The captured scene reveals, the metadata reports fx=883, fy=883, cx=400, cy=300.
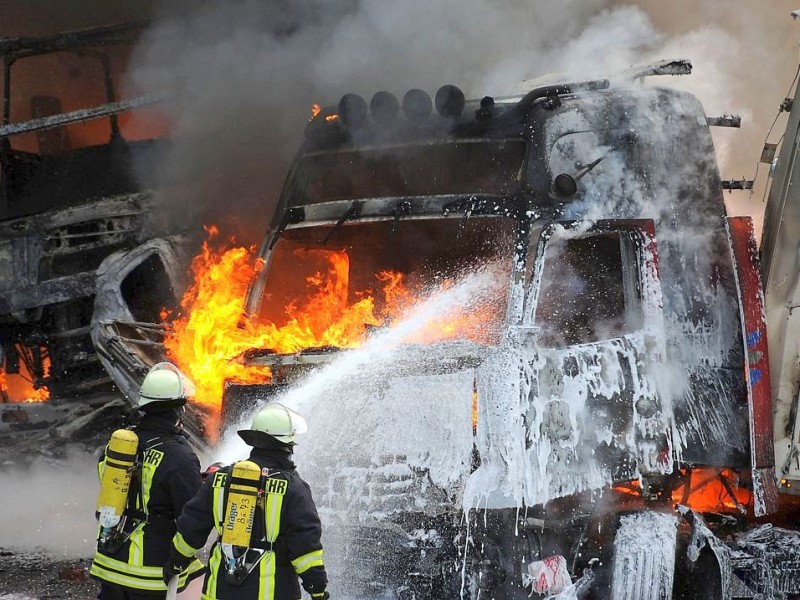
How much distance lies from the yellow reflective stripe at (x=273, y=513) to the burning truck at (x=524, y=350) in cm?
89

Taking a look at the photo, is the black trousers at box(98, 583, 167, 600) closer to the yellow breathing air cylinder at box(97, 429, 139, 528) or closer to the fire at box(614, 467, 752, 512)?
the yellow breathing air cylinder at box(97, 429, 139, 528)

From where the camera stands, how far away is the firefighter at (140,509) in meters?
3.82

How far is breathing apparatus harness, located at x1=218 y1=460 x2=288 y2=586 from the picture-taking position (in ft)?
10.8

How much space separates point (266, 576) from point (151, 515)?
82cm

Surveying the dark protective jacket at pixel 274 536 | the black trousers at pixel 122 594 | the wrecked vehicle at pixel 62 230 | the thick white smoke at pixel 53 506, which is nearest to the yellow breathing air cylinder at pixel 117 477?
the black trousers at pixel 122 594

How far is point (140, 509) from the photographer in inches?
153

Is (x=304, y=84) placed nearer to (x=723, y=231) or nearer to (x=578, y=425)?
(x=723, y=231)

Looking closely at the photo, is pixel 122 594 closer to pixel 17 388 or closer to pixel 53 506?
pixel 53 506

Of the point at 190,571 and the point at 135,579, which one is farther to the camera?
the point at 190,571

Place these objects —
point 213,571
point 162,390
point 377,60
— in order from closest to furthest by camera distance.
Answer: point 213,571 → point 162,390 → point 377,60

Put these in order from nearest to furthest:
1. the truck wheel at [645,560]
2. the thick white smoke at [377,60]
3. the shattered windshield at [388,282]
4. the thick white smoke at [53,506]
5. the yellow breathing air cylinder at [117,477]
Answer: the yellow breathing air cylinder at [117,477], the truck wheel at [645,560], the shattered windshield at [388,282], the thick white smoke at [53,506], the thick white smoke at [377,60]

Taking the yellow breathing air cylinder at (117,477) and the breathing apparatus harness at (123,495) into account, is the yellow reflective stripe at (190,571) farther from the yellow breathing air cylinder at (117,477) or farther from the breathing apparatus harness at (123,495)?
the yellow breathing air cylinder at (117,477)

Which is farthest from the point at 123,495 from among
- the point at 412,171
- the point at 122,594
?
the point at 412,171

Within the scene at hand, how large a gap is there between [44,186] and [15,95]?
517 cm
